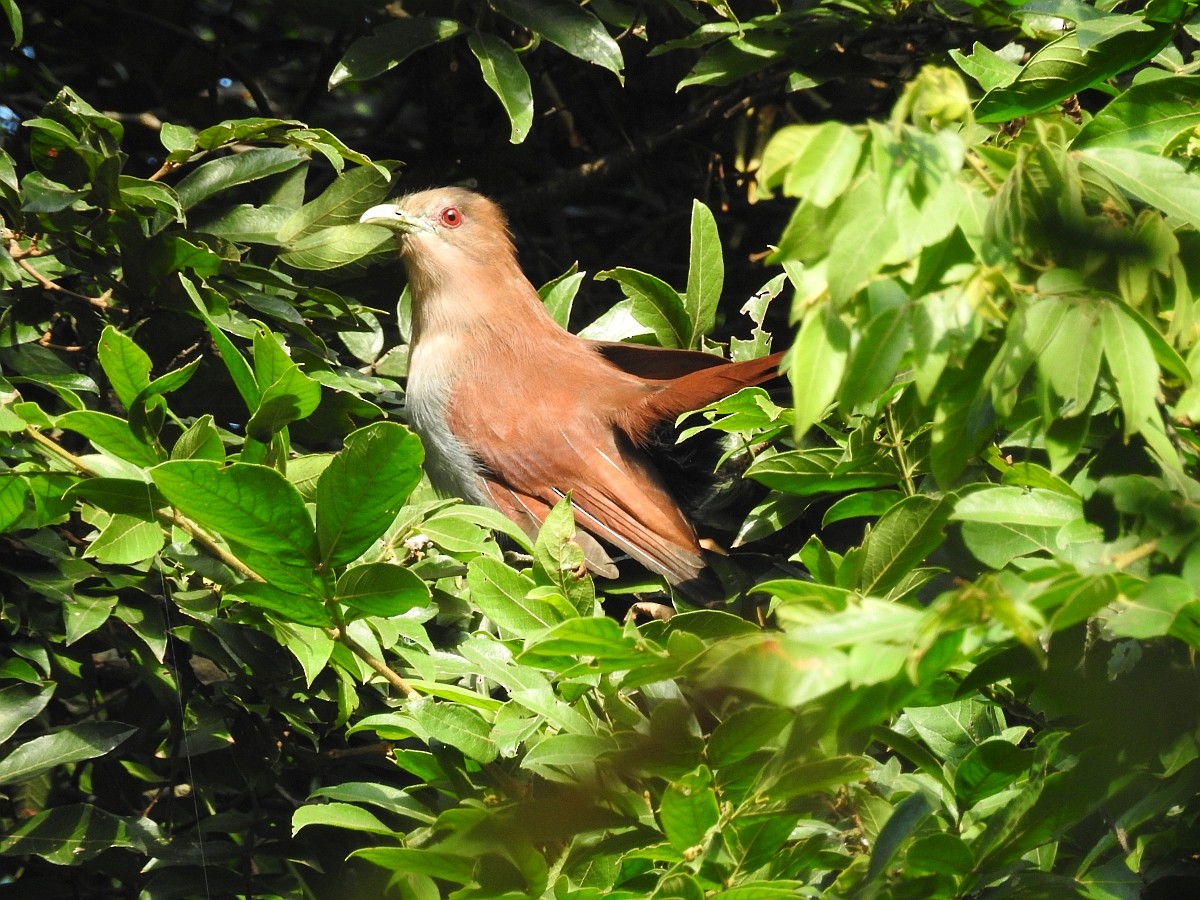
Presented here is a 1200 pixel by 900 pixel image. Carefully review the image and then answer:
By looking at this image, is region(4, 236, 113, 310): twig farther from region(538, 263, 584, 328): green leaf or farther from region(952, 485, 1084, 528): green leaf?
region(952, 485, 1084, 528): green leaf

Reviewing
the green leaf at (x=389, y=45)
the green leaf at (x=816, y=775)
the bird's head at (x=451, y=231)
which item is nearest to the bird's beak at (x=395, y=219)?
the bird's head at (x=451, y=231)

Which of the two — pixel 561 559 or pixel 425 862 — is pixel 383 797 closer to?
pixel 425 862

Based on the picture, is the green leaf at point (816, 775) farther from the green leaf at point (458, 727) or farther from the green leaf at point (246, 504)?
the green leaf at point (246, 504)

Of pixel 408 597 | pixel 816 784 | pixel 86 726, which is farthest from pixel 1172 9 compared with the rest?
pixel 86 726

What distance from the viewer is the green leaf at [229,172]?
3080 mm

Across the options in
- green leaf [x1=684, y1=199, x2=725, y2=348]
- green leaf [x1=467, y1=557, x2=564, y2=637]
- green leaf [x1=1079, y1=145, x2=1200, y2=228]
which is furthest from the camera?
green leaf [x1=684, y1=199, x2=725, y2=348]

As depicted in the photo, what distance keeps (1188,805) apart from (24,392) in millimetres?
2886

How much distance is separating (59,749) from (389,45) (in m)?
2.19

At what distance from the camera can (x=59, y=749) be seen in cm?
261

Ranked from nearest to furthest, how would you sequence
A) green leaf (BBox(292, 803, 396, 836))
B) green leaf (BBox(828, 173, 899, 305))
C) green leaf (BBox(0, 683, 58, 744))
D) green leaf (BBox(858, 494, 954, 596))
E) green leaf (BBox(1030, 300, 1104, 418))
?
green leaf (BBox(828, 173, 899, 305)) < green leaf (BBox(1030, 300, 1104, 418)) < green leaf (BBox(858, 494, 954, 596)) < green leaf (BBox(292, 803, 396, 836)) < green leaf (BBox(0, 683, 58, 744))

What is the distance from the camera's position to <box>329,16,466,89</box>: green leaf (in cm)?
349

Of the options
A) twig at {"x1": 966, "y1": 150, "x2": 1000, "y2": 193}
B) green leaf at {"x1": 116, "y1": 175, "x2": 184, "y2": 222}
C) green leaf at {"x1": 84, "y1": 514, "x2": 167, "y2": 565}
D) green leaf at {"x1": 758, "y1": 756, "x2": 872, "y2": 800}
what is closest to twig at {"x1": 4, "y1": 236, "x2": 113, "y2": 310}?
green leaf at {"x1": 116, "y1": 175, "x2": 184, "y2": 222}

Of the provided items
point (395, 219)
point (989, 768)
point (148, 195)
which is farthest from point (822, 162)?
point (395, 219)

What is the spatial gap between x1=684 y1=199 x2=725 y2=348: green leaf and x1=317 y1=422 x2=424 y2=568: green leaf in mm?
1539
